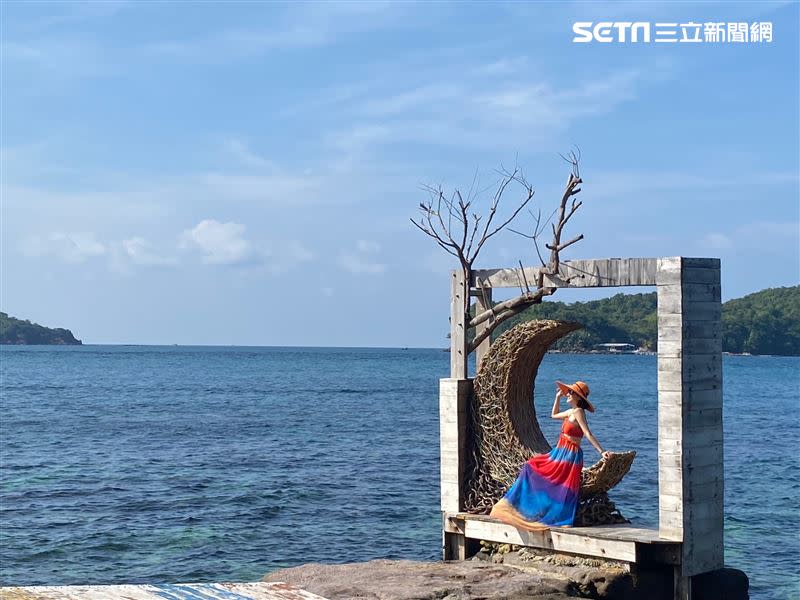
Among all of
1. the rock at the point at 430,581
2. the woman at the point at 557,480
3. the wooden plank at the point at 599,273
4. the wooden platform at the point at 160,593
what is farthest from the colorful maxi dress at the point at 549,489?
the wooden platform at the point at 160,593

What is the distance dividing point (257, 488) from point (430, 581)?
55.7ft

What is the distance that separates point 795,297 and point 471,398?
132 metres

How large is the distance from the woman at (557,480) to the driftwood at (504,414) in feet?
1.89

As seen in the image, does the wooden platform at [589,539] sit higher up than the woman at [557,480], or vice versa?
the woman at [557,480]

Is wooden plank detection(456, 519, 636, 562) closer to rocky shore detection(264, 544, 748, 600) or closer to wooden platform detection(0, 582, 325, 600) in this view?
rocky shore detection(264, 544, 748, 600)

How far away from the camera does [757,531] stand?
74.9ft

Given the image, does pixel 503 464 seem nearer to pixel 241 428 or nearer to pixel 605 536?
pixel 605 536

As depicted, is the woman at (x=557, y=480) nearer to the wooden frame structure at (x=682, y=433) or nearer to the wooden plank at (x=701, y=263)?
the wooden frame structure at (x=682, y=433)

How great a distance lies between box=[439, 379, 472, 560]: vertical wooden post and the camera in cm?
1498

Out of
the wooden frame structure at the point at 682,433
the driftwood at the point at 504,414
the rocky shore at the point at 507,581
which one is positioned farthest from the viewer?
the driftwood at the point at 504,414

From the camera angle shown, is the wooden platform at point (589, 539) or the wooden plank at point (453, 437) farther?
the wooden plank at point (453, 437)

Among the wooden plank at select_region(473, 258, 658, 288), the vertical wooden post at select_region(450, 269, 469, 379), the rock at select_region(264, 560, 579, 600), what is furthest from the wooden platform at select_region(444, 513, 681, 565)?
the wooden plank at select_region(473, 258, 658, 288)

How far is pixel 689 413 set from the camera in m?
12.8

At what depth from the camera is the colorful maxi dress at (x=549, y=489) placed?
44.9 feet
